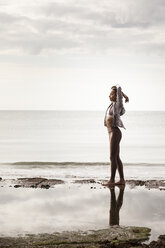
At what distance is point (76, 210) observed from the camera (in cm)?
803

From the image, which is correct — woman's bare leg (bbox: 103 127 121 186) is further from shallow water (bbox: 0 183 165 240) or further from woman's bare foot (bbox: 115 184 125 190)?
shallow water (bbox: 0 183 165 240)

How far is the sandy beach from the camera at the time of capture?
6438 millimetres

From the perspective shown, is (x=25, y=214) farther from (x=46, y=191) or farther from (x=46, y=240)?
(x=46, y=191)

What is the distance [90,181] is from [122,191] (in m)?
1.71

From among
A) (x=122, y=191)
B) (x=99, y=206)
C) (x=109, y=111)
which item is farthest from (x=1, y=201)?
(x=109, y=111)

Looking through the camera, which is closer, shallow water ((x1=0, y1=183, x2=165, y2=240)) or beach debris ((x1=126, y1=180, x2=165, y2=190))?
shallow water ((x1=0, y1=183, x2=165, y2=240))

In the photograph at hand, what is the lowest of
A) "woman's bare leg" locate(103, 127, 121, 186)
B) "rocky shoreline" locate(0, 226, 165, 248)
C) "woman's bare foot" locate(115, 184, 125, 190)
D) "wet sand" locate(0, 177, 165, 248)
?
"rocky shoreline" locate(0, 226, 165, 248)

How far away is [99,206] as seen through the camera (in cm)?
839

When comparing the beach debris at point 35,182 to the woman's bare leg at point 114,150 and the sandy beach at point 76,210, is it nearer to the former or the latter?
the sandy beach at point 76,210

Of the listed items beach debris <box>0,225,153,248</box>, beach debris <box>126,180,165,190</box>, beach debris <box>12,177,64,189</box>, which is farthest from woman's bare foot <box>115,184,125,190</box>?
beach debris <box>0,225,153,248</box>

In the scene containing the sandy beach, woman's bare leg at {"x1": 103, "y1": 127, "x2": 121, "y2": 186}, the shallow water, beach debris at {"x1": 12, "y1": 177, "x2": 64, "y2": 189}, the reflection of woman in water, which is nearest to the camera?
the sandy beach

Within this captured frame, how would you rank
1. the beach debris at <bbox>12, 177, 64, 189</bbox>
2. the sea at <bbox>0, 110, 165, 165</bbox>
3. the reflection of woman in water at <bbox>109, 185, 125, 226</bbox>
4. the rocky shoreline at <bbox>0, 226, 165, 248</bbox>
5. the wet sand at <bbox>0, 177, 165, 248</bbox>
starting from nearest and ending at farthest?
1. the rocky shoreline at <bbox>0, 226, 165, 248</bbox>
2. the wet sand at <bbox>0, 177, 165, 248</bbox>
3. the reflection of woman in water at <bbox>109, 185, 125, 226</bbox>
4. the beach debris at <bbox>12, 177, 64, 189</bbox>
5. the sea at <bbox>0, 110, 165, 165</bbox>

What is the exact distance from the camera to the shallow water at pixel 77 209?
6.95 metres

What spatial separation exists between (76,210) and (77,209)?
8 cm
